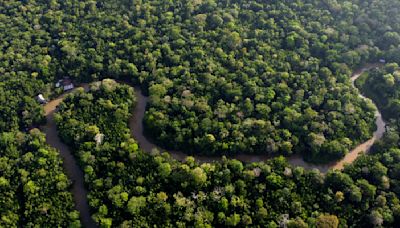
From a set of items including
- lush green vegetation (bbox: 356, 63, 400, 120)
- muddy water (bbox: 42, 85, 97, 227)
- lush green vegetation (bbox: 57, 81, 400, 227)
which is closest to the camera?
lush green vegetation (bbox: 57, 81, 400, 227)

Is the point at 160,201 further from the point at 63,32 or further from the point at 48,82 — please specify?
the point at 63,32

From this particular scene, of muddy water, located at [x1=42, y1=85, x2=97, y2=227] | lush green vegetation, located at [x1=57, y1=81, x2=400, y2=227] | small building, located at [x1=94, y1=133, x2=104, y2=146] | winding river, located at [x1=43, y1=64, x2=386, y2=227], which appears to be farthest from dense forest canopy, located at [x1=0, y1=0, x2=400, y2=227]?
muddy water, located at [x1=42, y1=85, x2=97, y2=227]

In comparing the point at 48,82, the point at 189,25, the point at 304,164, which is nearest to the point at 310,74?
the point at 304,164

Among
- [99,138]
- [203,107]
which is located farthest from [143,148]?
[203,107]

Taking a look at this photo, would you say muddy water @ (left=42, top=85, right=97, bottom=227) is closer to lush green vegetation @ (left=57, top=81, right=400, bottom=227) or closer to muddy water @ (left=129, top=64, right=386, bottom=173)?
lush green vegetation @ (left=57, top=81, right=400, bottom=227)

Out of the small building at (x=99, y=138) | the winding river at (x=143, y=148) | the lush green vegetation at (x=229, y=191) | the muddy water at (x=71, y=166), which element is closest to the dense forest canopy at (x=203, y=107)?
the lush green vegetation at (x=229, y=191)

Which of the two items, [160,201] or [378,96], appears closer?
[160,201]
